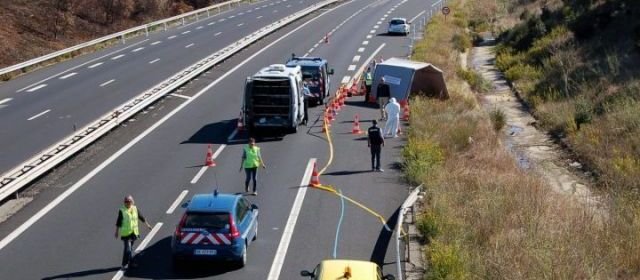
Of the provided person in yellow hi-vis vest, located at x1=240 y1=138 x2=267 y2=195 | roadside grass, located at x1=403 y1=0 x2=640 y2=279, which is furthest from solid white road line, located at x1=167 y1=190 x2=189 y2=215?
roadside grass, located at x1=403 y1=0 x2=640 y2=279

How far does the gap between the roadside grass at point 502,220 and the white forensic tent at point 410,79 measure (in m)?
7.00

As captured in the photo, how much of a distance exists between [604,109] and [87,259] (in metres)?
22.9

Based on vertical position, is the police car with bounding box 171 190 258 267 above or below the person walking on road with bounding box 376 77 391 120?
above

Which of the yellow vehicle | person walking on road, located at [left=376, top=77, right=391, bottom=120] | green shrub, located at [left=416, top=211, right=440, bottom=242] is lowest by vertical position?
person walking on road, located at [left=376, top=77, right=391, bottom=120]

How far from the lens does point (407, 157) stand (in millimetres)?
28047

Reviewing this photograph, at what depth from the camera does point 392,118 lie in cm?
3238

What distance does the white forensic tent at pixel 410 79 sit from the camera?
39.2 m

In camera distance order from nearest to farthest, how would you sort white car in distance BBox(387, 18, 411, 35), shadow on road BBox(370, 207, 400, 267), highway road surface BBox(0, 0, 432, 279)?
highway road surface BBox(0, 0, 432, 279) < shadow on road BBox(370, 207, 400, 267) < white car in distance BBox(387, 18, 411, 35)

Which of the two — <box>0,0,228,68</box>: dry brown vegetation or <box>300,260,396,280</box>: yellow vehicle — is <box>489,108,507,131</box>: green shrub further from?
<box>0,0,228,68</box>: dry brown vegetation

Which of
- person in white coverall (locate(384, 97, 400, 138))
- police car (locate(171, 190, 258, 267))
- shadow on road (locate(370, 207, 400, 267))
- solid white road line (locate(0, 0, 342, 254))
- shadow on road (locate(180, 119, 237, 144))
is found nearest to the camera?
police car (locate(171, 190, 258, 267))

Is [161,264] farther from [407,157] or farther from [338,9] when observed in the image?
[338,9]

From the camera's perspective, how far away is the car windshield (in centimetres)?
1842

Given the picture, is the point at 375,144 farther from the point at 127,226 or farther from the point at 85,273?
the point at 85,273

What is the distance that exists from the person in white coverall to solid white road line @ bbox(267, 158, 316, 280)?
488 centimetres
